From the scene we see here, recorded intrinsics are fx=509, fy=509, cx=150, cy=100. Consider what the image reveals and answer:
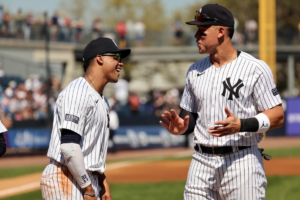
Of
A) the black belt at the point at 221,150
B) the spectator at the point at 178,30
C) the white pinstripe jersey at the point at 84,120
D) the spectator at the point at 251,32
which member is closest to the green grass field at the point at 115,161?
the white pinstripe jersey at the point at 84,120

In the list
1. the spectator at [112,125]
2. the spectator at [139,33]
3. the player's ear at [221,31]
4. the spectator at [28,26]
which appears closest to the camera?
the player's ear at [221,31]

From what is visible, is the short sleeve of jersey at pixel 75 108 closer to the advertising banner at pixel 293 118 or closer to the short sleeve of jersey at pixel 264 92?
the short sleeve of jersey at pixel 264 92

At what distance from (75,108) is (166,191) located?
24.1ft

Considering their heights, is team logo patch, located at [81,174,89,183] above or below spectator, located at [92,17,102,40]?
below

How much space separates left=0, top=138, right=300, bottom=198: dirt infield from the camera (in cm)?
1210

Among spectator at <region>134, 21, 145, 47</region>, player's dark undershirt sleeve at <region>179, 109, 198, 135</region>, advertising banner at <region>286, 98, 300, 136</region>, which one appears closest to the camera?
player's dark undershirt sleeve at <region>179, 109, 198, 135</region>

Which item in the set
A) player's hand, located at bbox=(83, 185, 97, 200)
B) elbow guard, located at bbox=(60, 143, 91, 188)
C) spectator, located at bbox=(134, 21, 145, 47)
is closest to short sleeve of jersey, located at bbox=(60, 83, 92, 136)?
elbow guard, located at bbox=(60, 143, 91, 188)

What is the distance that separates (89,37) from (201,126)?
25.4 meters

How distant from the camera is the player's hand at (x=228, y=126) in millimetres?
3758

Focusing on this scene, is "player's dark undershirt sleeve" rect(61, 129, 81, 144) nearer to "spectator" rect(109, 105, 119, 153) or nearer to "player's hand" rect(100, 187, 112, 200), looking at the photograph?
"player's hand" rect(100, 187, 112, 200)

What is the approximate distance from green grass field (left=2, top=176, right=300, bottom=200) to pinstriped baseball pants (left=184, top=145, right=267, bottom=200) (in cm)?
587

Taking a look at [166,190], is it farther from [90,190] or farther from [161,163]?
[90,190]

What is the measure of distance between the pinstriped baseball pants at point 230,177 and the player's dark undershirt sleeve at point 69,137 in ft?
3.64

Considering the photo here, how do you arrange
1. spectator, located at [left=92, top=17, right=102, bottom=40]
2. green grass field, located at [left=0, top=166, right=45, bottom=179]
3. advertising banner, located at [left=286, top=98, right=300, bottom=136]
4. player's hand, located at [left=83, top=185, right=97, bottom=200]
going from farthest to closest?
spectator, located at [left=92, top=17, right=102, bottom=40] < advertising banner, located at [left=286, top=98, right=300, bottom=136] < green grass field, located at [left=0, top=166, right=45, bottom=179] < player's hand, located at [left=83, top=185, right=97, bottom=200]
